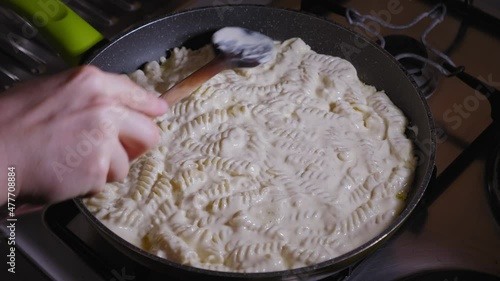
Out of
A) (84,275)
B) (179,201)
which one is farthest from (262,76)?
(84,275)

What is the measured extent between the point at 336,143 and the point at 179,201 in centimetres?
40

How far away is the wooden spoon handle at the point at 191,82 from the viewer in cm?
133

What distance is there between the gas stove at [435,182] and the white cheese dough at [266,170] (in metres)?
0.11

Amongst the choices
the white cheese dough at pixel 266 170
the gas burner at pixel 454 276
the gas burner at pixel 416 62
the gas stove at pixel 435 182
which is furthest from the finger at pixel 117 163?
the gas burner at pixel 416 62

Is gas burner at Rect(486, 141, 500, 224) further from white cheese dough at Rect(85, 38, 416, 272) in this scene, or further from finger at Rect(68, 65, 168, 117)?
finger at Rect(68, 65, 168, 117)

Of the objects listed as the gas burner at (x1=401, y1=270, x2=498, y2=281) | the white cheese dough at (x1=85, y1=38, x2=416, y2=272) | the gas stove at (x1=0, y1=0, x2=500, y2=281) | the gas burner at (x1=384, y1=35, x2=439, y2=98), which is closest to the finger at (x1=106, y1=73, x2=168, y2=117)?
the white cheese dough at (x1=85, y1=38, x2=416, y2=272)

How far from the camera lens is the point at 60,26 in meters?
1.40

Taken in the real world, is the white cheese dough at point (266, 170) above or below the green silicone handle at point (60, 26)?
below

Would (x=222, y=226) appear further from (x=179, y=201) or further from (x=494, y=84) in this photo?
(x=494, y=84)

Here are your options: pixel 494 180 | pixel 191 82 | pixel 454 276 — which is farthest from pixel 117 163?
pixel 494 180

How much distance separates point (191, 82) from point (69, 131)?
49 cm

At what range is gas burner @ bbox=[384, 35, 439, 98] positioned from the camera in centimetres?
158

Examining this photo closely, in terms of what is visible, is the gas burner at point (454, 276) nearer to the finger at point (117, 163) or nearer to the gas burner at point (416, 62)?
the gas burner at point (416, 62)

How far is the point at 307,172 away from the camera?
1.30 metres
